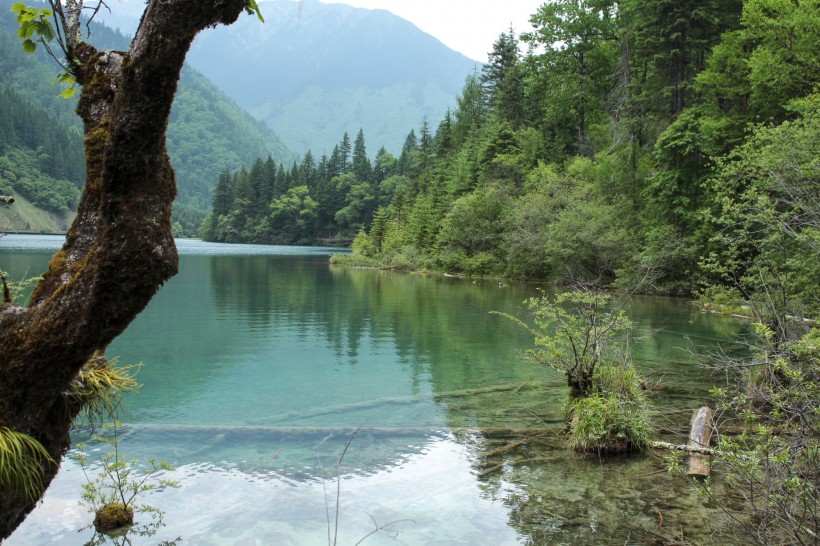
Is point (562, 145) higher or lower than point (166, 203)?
higher

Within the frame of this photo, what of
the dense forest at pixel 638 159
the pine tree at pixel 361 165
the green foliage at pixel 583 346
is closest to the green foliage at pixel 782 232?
the dense forest at pixel 638 159

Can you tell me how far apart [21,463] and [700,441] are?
8032 mm

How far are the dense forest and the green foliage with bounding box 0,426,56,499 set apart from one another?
8.06 meters

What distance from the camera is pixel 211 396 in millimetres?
11984

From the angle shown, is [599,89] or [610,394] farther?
[599,89]

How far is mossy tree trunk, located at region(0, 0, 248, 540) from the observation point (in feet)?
9.16

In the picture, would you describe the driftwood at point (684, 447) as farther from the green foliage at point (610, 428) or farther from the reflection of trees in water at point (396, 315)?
the reflection of trees in water at point (396, 315)

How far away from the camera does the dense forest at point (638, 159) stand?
13.8 meters

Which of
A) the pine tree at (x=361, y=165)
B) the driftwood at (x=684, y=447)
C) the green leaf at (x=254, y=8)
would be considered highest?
the pine tree at (x=361, y=165)

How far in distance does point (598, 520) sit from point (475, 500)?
148 cm

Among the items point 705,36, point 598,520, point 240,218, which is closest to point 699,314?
point 705,36

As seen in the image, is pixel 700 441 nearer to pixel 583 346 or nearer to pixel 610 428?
pixel 610 428

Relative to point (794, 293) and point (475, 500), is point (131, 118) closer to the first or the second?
point (475, 500)

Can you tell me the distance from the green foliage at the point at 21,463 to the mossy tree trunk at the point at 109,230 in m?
0.05
